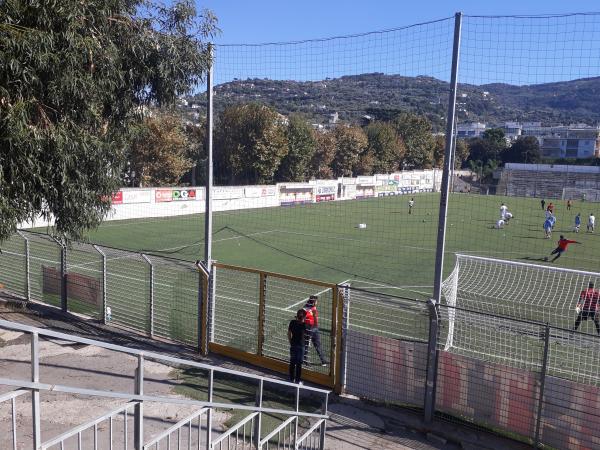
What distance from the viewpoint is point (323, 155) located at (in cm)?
6619

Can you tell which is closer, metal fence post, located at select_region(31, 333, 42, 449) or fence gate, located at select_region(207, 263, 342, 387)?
metal fence post, located at select_region(31, 333, 42, 449)

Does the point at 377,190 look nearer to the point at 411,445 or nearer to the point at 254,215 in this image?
the point at 254,215

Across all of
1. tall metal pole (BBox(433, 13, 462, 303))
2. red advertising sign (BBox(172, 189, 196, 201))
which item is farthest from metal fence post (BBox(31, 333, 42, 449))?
red advertising sign (BBox(172, 189, 196, 201))

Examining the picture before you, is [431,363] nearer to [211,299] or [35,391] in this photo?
[211,299]

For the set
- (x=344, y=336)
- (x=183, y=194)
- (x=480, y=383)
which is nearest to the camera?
(x=480, y=383)

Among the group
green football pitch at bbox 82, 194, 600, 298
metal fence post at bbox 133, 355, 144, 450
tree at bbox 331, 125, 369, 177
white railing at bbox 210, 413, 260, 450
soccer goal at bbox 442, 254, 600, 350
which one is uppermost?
tree at bbox 331, 125, 369, 177

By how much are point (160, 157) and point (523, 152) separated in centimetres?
7033

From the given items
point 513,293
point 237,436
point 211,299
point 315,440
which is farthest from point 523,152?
point 237,436

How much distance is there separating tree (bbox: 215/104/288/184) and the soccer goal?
2938 centimetres

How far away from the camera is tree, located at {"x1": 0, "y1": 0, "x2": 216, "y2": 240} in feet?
23.5

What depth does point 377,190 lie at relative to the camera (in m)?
58.8

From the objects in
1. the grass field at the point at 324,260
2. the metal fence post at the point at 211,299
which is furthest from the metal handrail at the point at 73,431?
the metal fence post at the point at 211,299

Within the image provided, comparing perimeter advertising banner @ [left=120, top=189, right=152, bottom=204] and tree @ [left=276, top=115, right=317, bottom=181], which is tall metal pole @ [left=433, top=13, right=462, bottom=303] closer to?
perimeter advertising banner @ [left=120, top=189, right=152, bottom=204]

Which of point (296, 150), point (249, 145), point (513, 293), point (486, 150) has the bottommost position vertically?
point (513, 293)
